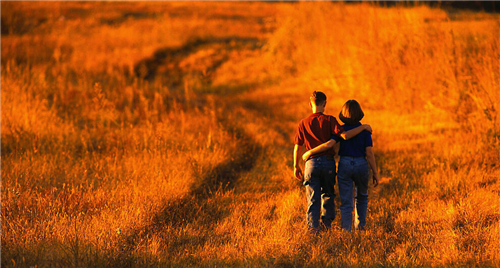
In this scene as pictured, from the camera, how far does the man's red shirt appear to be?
13.2 feet

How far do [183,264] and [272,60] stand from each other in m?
16.1

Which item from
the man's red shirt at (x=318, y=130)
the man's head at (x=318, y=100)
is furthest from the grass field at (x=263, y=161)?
the man's head at (x=318, y=100)

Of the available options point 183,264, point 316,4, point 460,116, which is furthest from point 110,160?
point 316,4

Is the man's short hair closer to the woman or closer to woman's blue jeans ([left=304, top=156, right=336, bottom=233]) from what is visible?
the woman

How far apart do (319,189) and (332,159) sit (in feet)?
1.16

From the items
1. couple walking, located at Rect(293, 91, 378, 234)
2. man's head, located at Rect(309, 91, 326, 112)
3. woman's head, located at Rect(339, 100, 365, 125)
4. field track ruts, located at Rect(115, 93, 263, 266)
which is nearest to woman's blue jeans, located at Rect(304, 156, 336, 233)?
couple walking, located at Rect(293, 91, 378, 234)

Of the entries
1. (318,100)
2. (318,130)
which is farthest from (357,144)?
(318,100)

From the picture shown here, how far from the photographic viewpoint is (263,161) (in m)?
7.07

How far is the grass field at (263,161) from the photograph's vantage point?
3695mm

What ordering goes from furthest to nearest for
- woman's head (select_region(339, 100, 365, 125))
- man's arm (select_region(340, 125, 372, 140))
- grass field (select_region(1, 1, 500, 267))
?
woman's head (select_region(339, 100, 365, 125))
man's arm (select_region(340, 125, 372, 140))
grass field (select_region(1, 1, 500, 267))

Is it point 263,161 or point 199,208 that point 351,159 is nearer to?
point 199,208

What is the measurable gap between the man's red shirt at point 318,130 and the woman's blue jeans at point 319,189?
4.8 inches

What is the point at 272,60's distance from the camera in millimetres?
18734

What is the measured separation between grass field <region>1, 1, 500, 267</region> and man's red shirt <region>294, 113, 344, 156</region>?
936mm
